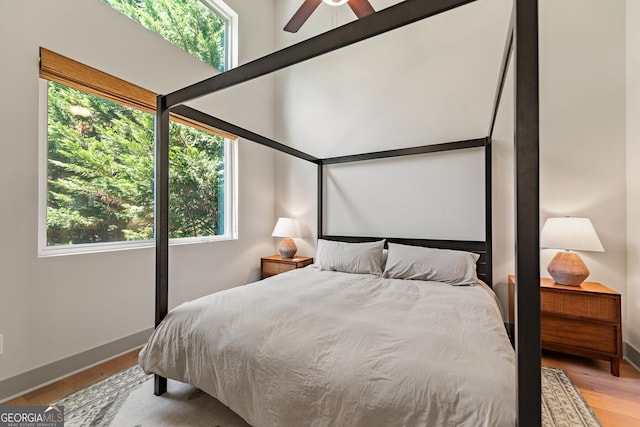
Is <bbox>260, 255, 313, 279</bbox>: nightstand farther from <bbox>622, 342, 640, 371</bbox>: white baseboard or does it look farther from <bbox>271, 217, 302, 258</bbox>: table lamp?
<bbox>622, 342, 640, 371</bbox>: white baseboard

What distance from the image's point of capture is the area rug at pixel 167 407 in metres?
1.59

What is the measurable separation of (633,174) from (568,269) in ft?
3.05

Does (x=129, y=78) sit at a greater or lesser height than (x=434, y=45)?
lesser

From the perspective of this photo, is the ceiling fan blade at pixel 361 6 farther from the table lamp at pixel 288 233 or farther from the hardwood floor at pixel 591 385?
the hardwood floor at pixel 591 385

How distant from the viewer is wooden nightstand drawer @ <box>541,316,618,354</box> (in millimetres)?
2092

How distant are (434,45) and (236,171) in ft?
8.64

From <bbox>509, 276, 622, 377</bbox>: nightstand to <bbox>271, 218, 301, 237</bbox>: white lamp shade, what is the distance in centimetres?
248

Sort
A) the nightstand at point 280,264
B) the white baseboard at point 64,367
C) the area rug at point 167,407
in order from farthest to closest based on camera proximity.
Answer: the nightstand at point 280,264, the white baseboard at point 64,367, the area rug at point 167,407

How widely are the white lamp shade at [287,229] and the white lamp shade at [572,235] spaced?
2.48 meters

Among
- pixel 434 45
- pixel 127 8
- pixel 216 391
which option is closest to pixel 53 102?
pixel 127 8

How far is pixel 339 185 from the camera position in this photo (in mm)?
3625

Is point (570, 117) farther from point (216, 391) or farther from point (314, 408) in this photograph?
point (216, 391)

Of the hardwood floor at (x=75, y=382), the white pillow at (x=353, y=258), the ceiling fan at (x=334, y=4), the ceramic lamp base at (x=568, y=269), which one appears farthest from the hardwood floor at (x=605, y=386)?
the hardwood floor at (x=75, y=382)

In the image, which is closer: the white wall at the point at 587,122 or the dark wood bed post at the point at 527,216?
the dark wood bed post at the point at 527,216
